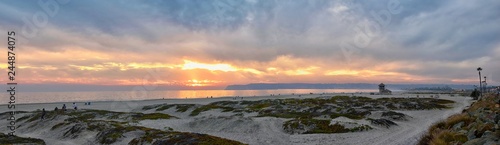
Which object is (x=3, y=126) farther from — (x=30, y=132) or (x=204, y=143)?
(x=204, y=143)

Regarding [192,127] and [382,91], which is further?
[382,91]

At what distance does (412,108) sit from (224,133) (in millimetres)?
48563

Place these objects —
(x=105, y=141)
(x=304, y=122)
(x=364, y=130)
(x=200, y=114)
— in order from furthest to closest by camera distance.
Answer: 1. (x=200, y=114)
2. (x=304, y=122)
3. (x=364, y=130)
4. (x=105, y=141)

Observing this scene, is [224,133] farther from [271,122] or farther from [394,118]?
[394,118]

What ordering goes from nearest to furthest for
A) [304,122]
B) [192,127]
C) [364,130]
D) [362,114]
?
[364,130] → [304,122] → [192,127] → [362,114]

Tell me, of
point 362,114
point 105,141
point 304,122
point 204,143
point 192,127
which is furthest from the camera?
point 362,114

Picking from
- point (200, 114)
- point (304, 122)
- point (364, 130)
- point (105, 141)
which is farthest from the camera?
point (200, 114)

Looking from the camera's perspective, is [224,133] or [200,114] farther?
[200,114]

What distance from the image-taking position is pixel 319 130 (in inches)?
1555

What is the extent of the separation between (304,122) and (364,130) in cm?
758

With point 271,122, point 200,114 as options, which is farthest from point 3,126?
point 271,122

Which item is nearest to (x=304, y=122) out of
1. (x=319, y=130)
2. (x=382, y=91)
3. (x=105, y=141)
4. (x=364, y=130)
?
(x=319, y=130)

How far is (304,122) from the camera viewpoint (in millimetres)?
42812

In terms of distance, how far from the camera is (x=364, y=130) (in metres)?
39.0
